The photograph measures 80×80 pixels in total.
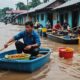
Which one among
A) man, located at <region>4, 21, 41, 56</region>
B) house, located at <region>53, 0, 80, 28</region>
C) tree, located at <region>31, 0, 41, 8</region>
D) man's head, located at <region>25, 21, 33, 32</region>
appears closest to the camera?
man's head, located at <region>25, 21, 33, 32</region>

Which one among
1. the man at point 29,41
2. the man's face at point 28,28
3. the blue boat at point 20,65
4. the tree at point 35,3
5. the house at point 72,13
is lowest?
the blue boat at point 20,65

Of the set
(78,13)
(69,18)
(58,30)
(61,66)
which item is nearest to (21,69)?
(61,66)

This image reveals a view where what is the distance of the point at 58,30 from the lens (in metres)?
20.7

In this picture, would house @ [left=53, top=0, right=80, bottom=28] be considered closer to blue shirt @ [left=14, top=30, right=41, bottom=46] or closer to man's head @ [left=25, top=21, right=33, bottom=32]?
blue shirt @ [left=14, top=30, right=41, bottom=46]

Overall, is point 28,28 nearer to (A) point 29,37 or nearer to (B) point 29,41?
(A) point 29,37

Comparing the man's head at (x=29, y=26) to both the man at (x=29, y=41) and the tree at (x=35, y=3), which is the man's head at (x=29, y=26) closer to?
the man at (x=29, y=41)

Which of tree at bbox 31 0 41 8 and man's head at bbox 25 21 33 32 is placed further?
tree at bbox 31 0 41 8

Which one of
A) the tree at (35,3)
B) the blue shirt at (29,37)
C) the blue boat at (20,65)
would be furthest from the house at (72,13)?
the tree at (35,3)

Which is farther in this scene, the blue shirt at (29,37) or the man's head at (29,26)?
the blue shirt at (29,37)

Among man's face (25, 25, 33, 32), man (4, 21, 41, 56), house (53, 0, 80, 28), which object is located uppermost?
house (53, 0, 80, 28)

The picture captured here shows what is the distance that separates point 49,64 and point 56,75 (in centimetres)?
172

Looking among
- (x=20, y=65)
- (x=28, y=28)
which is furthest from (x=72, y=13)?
(x=20, y=65)

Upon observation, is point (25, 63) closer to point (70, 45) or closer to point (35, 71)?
point (35, 71)

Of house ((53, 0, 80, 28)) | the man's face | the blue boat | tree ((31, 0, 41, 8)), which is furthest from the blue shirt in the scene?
tree ((31, 0, 41, 8))
